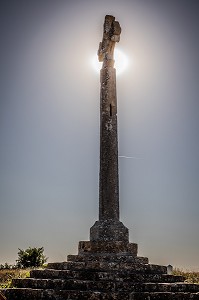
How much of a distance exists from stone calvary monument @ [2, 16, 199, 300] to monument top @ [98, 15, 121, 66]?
0.10m

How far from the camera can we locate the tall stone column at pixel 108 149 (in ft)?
35.6

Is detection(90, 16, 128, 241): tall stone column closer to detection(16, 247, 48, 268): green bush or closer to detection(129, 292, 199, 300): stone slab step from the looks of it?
detection(129, 292, 199, 300): stone slab step

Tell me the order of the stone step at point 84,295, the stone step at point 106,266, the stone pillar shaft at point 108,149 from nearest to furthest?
the stone step at point 84,295, the stone step at point 106,266, the stone pillar shaft at point 108,149

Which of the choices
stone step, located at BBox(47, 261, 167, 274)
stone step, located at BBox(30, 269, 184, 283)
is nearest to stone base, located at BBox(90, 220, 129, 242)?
stone step, located at BBox(47, 261, 167, 274)

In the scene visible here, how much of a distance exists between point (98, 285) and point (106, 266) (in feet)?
2.72

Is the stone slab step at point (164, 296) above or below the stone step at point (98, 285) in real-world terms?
below

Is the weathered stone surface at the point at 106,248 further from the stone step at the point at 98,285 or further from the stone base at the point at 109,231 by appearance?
the stone step at the point at 98,285

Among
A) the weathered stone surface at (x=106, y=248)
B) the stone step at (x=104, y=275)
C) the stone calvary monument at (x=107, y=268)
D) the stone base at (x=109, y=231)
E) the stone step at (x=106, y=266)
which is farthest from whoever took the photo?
the stone base at (x=109, y=231)

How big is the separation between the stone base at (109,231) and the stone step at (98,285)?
1.97 metres

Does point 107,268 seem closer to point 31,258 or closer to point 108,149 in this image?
point 108,149

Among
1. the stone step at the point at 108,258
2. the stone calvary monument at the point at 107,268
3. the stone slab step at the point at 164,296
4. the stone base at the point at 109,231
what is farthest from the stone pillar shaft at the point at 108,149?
the stone slab step at the point at 164,296

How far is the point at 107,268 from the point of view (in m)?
9.32

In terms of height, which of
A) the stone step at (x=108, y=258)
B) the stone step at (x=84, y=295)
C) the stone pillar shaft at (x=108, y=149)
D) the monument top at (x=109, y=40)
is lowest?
the stone step at (x=84, y=295)

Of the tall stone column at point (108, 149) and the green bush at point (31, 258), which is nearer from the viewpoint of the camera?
the tall stone column at point (108, 149)
